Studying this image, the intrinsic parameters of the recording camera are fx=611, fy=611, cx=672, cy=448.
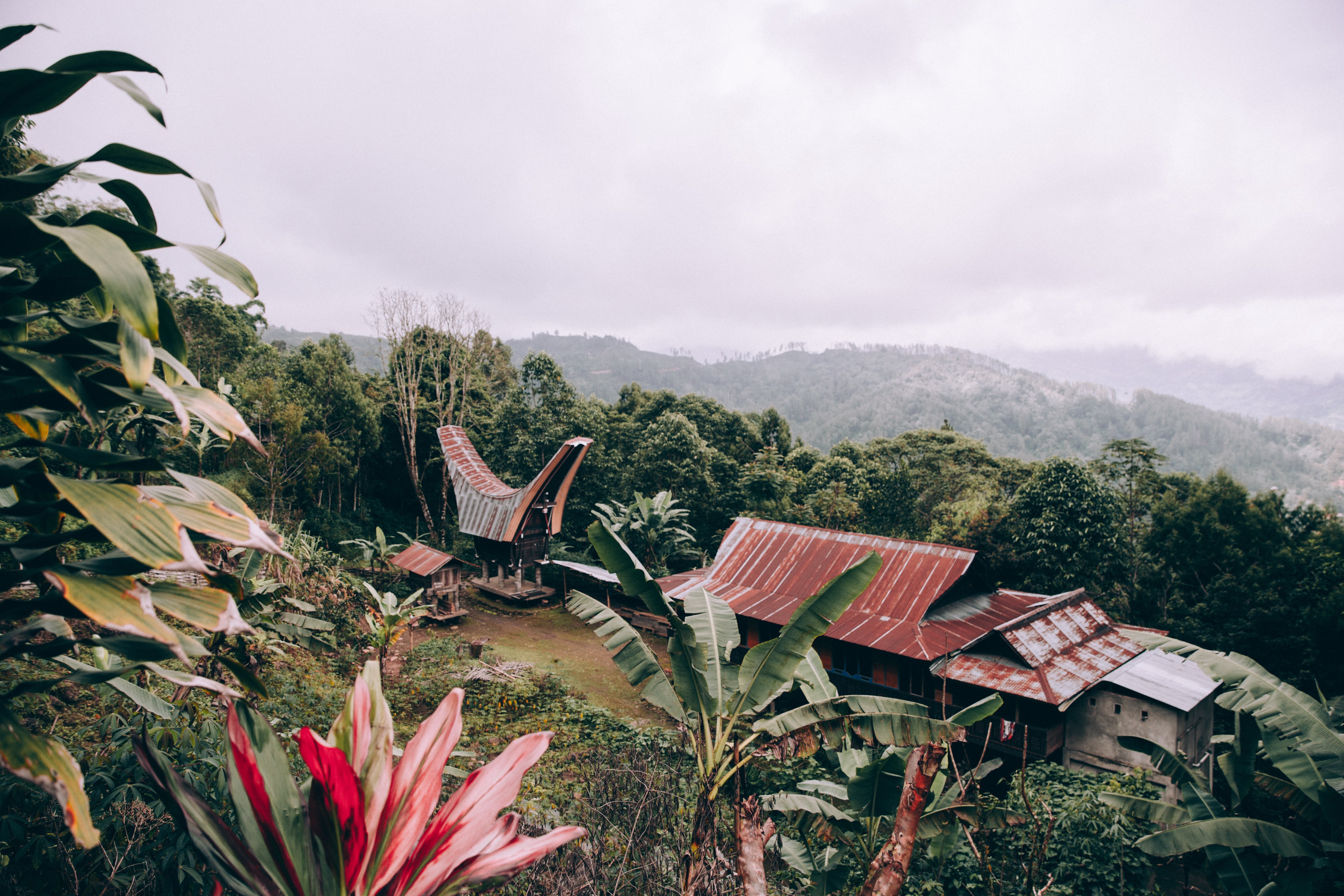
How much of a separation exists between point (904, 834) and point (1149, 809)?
14.8 feet

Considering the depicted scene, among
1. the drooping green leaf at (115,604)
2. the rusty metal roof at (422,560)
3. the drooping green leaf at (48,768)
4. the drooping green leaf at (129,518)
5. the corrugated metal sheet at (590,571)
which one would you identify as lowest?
the corrugated metal sheet at (590,571)

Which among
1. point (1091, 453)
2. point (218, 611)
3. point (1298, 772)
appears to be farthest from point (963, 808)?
point (1091, 453)

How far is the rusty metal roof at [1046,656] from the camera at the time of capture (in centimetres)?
787

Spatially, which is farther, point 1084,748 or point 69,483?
point 1084,748

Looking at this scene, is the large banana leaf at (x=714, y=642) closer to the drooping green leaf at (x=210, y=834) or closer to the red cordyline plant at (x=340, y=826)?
the red cordyline plant at (x=340, y=826)

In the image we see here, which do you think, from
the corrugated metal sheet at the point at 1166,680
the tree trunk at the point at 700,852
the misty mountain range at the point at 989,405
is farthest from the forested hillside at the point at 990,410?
the tree trunk at the point at 700,852

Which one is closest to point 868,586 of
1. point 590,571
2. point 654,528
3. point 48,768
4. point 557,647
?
point 557,647

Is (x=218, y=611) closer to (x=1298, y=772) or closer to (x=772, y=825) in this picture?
(x=772, y=825)

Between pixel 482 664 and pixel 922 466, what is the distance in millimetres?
17148

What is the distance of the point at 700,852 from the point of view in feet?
11.5

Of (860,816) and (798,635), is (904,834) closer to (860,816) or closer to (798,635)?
(798,635)

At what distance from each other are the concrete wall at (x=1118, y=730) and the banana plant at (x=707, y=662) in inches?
206

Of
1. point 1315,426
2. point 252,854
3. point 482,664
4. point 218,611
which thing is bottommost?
point 482,664

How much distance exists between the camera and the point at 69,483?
1.21 meters
